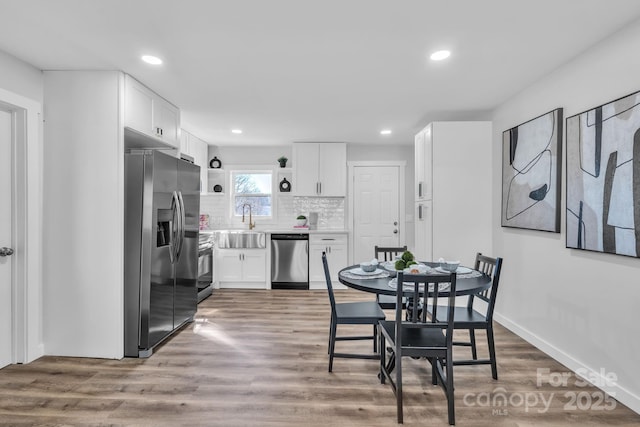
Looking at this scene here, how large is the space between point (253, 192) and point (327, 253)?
1798 mm

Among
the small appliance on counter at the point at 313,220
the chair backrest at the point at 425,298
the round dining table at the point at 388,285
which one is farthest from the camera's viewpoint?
the small appliance on counter at the point at 313,220

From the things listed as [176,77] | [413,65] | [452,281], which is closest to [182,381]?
[452,281]

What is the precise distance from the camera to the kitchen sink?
564 cm

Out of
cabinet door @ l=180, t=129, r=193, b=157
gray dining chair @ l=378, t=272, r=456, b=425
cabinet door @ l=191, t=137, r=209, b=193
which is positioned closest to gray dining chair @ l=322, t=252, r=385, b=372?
gray dining chair @ l=378, t=272, r=456, b=425

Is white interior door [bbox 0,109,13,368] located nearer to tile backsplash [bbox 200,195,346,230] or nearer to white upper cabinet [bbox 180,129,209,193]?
white upper cabinet [bbox 180,129,209,193]

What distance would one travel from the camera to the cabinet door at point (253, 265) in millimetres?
5688

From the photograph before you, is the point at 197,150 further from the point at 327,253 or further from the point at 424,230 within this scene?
the point at 424,230

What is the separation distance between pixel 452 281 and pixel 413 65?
71.4 inches

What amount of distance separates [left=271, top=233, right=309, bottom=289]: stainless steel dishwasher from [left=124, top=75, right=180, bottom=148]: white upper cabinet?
2.35 m

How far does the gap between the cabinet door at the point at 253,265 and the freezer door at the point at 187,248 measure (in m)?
1.69

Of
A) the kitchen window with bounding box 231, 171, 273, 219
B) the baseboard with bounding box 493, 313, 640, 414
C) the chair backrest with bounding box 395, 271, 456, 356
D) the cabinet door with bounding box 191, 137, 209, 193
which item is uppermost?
the cabinet door with bounding box 191, 137, 209, 193

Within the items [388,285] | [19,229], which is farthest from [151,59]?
[388,285]

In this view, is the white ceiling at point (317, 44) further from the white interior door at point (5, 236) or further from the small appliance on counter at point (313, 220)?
the small appliance on counter at point (313, 220)

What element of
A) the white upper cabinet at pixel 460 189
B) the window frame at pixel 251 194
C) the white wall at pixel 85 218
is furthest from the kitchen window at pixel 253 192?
the white wall at pixel 85 218
